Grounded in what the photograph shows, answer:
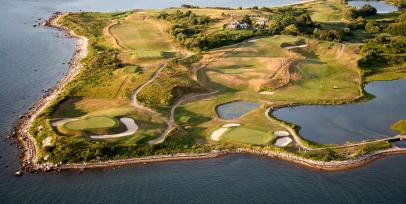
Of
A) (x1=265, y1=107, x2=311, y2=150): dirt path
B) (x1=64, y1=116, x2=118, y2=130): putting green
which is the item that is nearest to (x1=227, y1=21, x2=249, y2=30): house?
(x1=265, y1=107, x2=311, y2=150): dirt path

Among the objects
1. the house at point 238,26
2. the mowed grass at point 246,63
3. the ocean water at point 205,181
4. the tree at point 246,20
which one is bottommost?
the ocean water at point 205,181

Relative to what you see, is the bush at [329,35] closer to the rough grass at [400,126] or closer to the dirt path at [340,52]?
the dirt path at [340,52]

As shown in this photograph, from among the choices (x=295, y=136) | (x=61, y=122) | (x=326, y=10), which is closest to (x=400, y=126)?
(x=295, y=136)

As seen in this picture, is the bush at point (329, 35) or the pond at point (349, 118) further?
the bush at point (329, 35)

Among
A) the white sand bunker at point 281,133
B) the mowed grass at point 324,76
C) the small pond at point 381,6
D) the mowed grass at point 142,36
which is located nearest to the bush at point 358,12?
the small pond at point 381,6

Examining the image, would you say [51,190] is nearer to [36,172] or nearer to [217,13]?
[36,172]

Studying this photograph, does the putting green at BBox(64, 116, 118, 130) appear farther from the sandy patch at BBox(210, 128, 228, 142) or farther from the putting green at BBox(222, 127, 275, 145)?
the putting green at BBox(222, 127, 275, 145)

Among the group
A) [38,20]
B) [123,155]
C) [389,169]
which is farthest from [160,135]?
[38,20]

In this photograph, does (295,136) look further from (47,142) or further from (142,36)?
(142,36)
